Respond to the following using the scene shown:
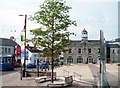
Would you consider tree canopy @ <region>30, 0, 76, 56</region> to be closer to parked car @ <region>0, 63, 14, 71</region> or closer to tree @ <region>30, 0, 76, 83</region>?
tree @ <region>30, 0, 76, 83</region>

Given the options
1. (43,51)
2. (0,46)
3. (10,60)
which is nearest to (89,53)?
(0,46)

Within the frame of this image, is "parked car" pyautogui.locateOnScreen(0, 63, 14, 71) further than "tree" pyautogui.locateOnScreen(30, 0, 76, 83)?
Yes

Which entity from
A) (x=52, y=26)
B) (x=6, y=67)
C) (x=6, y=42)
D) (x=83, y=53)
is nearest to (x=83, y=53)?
(x=83, y=53)

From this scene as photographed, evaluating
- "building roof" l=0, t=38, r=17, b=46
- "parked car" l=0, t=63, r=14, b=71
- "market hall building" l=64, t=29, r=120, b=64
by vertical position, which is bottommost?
"parked car" l=0, t=63, r=14, b=71

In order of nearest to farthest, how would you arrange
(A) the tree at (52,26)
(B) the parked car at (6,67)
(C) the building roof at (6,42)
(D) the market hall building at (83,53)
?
(A) the tree at (52,26), (B) the parked car at (6,67), (C) the building roof at (6,42), (D) the market hall building at (83,53)

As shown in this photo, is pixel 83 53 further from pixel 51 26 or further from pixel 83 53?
pixel 51 26

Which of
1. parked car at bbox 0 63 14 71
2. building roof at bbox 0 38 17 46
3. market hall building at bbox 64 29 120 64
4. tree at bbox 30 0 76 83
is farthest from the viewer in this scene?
market hall building at bbox 64 29 120 64

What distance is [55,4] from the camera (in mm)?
26156

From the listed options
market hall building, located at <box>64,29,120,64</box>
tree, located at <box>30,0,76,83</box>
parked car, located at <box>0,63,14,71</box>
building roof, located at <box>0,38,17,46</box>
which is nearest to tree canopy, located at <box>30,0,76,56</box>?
tree, located at <box>30,0,76,83</box>

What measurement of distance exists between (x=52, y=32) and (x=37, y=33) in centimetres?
127

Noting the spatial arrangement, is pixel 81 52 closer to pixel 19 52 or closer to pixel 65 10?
pixel 19 52

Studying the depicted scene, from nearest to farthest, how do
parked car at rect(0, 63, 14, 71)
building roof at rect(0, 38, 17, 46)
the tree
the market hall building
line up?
the tree < parked car at rect(0, 63, 14, 71) < building roof at rect(0, 38, 17, 46) < the market hall building

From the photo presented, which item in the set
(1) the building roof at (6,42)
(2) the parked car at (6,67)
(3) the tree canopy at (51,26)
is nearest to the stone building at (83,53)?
(1) the building roof at (6,42)

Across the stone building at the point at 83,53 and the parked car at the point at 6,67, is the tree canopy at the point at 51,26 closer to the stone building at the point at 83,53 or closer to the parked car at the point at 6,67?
the parked car at the point at 6,67
